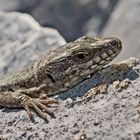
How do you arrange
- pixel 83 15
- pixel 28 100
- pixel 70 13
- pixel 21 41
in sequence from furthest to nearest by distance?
pixel 83 15
pixel 70 13
pixel 21 41
pixel 28 100

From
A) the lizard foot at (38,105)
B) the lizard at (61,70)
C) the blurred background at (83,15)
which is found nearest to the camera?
the lizard foot at (38,105)

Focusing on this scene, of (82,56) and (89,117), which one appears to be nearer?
(89,117)

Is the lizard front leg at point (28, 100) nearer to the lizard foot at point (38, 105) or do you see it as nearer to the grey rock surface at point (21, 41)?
the lizard foot at point (38, 105)

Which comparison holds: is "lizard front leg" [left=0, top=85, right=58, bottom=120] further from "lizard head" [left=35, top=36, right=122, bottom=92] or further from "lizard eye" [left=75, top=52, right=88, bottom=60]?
"lizard eye" [left=75, top=52, right=88, bottom=60]

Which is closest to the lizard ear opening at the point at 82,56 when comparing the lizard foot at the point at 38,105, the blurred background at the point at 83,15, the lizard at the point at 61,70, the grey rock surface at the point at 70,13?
the lizard at the point at 61,70

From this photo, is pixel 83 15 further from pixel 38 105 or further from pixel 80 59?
pixel 38 105

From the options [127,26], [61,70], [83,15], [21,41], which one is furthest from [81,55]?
[83,15]

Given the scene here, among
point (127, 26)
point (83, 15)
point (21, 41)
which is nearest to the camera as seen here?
point (21, 41)
